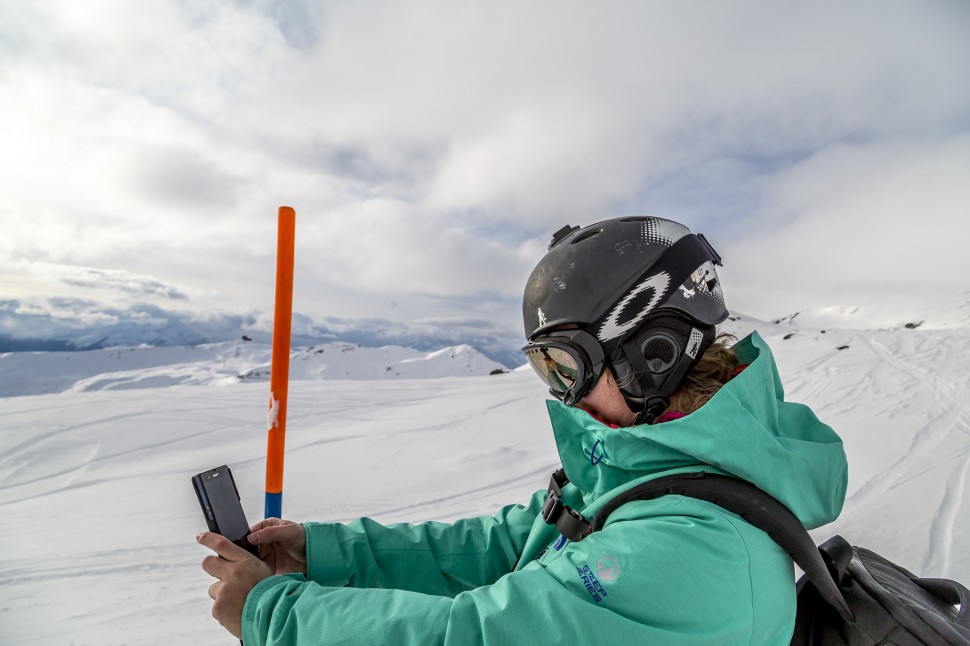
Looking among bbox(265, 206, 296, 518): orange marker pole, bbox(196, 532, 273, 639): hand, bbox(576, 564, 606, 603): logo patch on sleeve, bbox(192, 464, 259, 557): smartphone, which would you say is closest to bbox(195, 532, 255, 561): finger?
bbox(196, 532, 273, 639): hand

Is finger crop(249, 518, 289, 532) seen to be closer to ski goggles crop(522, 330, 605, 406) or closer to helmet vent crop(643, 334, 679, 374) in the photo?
ski goggles crop(522, 330, 605, 406)

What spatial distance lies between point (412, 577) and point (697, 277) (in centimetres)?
163

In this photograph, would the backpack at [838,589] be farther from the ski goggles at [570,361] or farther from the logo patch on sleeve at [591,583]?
the ski goggles at [570,361]

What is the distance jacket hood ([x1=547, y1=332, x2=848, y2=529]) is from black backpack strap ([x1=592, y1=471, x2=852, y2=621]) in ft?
0.11

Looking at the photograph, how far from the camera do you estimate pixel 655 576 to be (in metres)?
1.00

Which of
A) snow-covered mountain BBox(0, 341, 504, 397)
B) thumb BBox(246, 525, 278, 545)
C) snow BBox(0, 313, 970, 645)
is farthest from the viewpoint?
snow-covered mountain BBox(0, 341, 504, 397)

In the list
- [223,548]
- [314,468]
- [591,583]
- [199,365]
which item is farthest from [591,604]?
[199,365]

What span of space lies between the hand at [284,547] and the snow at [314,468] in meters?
1.68

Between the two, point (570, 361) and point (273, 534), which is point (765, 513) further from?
point (273, 534)

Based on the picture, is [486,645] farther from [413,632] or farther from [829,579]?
[829,579]

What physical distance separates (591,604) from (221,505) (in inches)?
45.0

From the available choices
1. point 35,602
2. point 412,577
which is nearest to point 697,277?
point 412,577

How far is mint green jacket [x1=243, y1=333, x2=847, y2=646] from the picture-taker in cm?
98

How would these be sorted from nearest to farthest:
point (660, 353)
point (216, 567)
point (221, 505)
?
point (216, 567) < point (221, 505) < point (660, 353)
